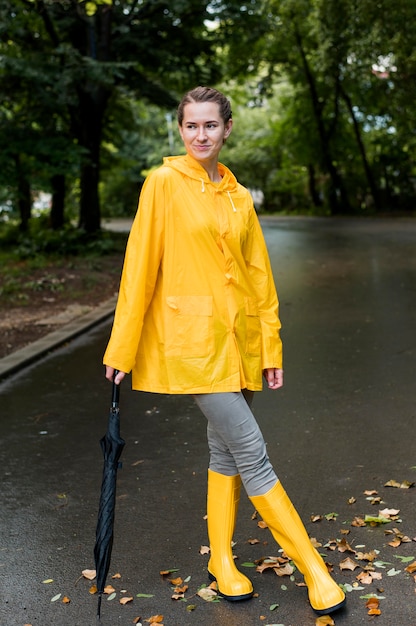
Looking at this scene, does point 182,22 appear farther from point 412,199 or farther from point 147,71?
point 412,199

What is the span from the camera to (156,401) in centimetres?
748

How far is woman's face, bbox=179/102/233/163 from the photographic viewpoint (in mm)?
3607

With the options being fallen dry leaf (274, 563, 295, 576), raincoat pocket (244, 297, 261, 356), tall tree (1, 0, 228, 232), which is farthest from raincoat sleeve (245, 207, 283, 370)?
tall tree (1, 0, 228, 232)

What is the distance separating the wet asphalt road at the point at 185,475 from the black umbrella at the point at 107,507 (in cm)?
25

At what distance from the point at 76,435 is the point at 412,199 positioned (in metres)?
29.5

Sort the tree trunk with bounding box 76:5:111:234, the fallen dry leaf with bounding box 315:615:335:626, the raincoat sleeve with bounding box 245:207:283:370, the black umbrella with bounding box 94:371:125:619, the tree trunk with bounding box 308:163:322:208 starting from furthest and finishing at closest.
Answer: the tree trunk with bounding box 308:163:322:208 → the tree trunk with bounding box 76:5:111:234 → the raincoat sleeve with bounding box 245:207:283:370 → the black umbrella with bounding box 94:371:125:619 → the fallen dry leaf with bounding box 315:615:335:626

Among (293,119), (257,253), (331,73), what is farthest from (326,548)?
(293,119)

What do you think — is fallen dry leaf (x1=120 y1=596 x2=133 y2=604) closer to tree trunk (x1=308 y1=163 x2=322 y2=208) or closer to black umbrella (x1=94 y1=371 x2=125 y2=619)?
black umbrella (x1=94 y1=371 x2=125 y2=619)

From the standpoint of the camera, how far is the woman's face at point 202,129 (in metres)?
3.61

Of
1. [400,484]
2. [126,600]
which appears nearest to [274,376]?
[126,600]

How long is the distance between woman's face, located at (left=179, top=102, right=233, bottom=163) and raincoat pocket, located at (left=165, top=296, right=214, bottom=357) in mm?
594

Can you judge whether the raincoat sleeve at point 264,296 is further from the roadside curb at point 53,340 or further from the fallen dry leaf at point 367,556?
the roadside curb at point 53,340

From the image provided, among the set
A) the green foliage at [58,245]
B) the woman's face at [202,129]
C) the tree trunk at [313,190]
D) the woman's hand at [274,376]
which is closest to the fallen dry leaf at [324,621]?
the woman's hand at [274,376]

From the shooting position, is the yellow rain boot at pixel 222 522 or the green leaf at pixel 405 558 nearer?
the yellow rain boot at pixel 222 522
